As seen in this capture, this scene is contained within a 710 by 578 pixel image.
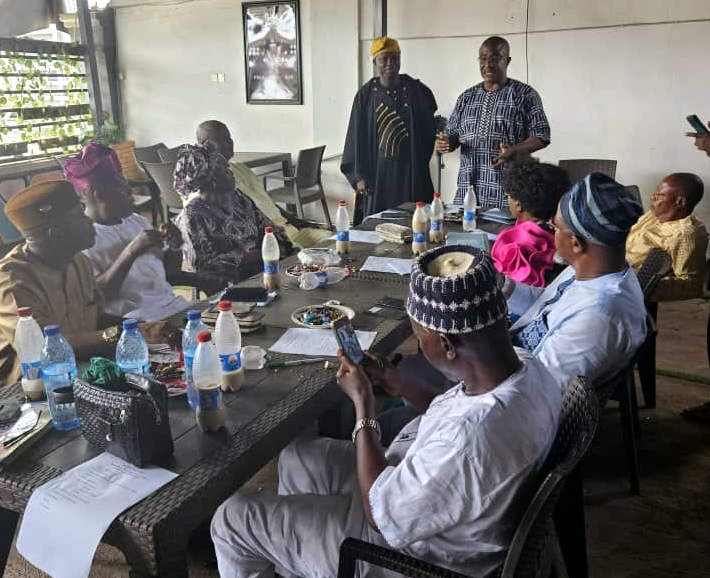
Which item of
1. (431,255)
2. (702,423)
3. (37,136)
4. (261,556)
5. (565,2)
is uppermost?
(565,2)

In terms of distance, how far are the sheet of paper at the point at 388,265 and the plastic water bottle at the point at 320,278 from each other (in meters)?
0.16

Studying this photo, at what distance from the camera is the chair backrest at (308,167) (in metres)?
6.08

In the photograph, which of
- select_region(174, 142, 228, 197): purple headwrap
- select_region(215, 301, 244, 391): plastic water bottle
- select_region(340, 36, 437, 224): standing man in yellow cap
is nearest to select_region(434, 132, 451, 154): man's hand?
select_region(340, 36, 437, 224): standing man in yellow cap

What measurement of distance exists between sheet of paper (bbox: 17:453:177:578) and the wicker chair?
17.6 inches

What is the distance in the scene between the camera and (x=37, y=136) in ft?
9.93

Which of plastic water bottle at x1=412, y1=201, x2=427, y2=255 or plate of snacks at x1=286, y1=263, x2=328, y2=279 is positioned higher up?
plastic water bottle at x1=412, y1=201, x2=427, y2=255

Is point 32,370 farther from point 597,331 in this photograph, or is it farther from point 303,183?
point 303,183

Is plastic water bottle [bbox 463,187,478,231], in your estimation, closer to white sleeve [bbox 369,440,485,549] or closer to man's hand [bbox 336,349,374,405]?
man's hand [bbox 336,349,374,405]

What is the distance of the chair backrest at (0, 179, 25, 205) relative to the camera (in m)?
2.08

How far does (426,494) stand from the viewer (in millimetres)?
1173

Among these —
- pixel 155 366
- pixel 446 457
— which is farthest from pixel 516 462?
pixel 155 366

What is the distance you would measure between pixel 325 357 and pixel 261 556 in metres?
0.61

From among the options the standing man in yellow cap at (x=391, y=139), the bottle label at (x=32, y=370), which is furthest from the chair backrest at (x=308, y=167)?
the bottle label at (x=32, y=370)

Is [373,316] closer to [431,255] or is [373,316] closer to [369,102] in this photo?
[431,255]
